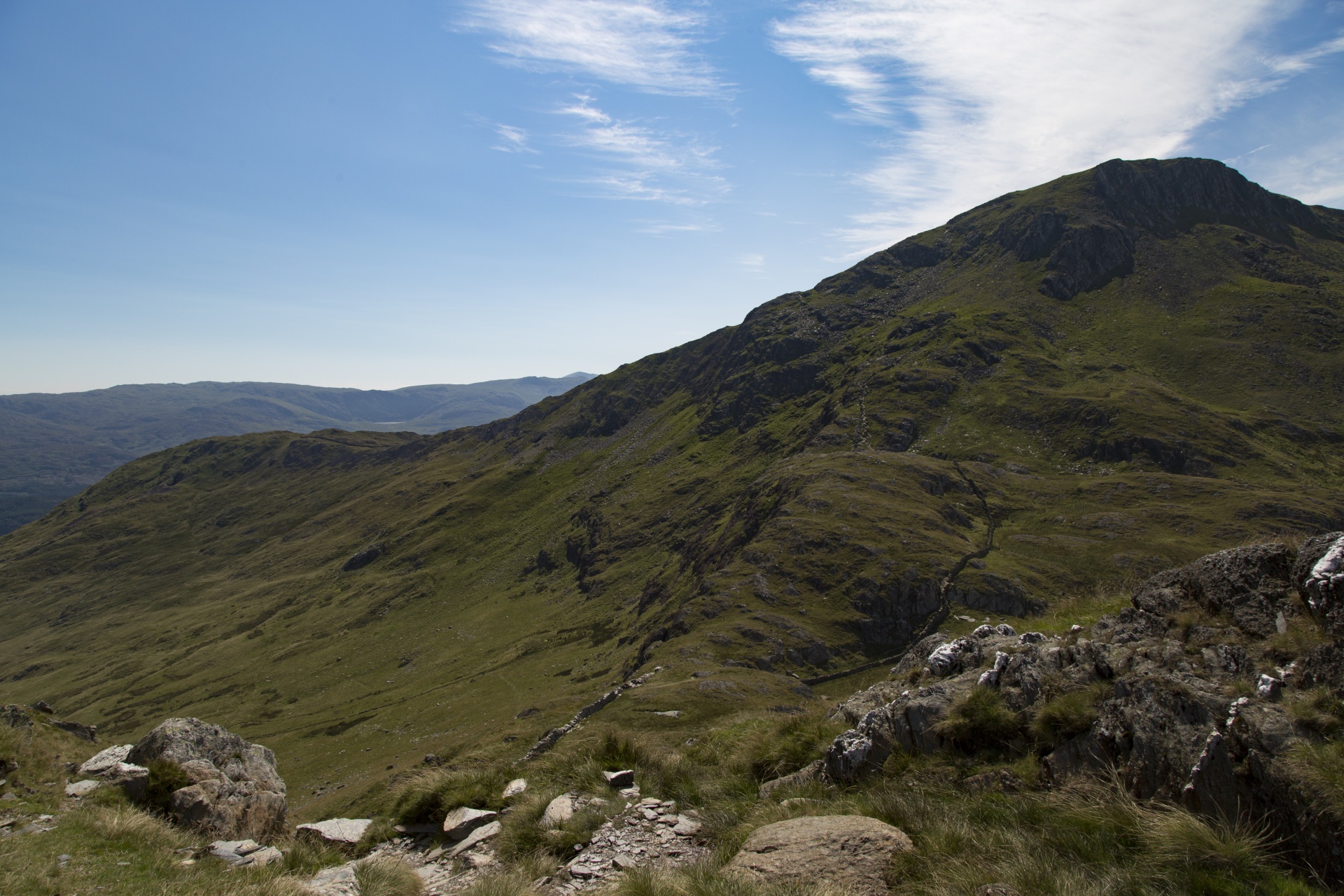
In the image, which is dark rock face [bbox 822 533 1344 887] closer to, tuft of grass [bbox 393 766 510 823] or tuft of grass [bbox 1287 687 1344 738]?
tuft of grass [bbox 1287 687 1344 738]

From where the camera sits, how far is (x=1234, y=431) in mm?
156125

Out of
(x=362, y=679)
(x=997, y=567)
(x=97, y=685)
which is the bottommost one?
(x=97, y=685)

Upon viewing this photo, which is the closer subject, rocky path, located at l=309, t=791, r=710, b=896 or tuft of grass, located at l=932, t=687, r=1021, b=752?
rocky path, located at l=309, t=791, r=710, b=896

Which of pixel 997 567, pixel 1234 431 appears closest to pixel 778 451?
pixel 997 567

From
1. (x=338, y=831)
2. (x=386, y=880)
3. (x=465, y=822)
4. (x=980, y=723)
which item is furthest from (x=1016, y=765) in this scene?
(x=338, y=831)

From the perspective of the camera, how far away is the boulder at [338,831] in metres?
13.1

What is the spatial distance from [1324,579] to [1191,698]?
2.48m

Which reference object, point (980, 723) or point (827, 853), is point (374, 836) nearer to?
point (827, 853)

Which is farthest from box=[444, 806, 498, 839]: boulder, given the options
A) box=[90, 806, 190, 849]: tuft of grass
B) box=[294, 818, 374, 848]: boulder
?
box=[90, 806, 190, 849]: tuft of grass

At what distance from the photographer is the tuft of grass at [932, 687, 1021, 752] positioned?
11.1m

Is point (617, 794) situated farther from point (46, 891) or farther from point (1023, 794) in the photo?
point (46, 891)

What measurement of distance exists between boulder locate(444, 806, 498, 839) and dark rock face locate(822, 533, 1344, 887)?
6907 millimetres

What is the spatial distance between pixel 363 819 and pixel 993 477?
5903 inches

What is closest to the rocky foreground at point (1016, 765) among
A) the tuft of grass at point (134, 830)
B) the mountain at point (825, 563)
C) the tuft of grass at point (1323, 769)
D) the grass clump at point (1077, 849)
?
the tuft of grass at point (1323, 769)
